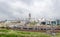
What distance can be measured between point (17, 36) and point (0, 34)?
10.8ft

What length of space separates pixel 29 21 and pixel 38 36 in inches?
2155

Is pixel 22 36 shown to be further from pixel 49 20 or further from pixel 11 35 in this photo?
pixel 49 20

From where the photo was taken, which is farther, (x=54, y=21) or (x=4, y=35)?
(x=54, y=21)

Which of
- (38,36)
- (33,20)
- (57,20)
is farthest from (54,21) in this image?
(38,36)

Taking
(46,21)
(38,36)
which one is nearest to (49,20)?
(46,21)

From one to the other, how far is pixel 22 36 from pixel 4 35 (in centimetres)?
339

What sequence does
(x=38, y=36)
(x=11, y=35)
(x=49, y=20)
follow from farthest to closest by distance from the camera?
(x=49, y=20) → (x=38, y=36) → (x=11, y=35)

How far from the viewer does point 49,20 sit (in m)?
87.0

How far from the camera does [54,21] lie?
90.8 metres

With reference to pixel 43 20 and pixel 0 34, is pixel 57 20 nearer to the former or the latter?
pixel 43 20

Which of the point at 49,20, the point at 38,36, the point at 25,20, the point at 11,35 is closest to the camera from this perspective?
the point at 11,35

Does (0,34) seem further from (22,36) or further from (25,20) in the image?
(25,20)

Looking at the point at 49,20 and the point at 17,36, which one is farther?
the point at 49,20

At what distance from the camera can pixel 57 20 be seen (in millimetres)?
91750
